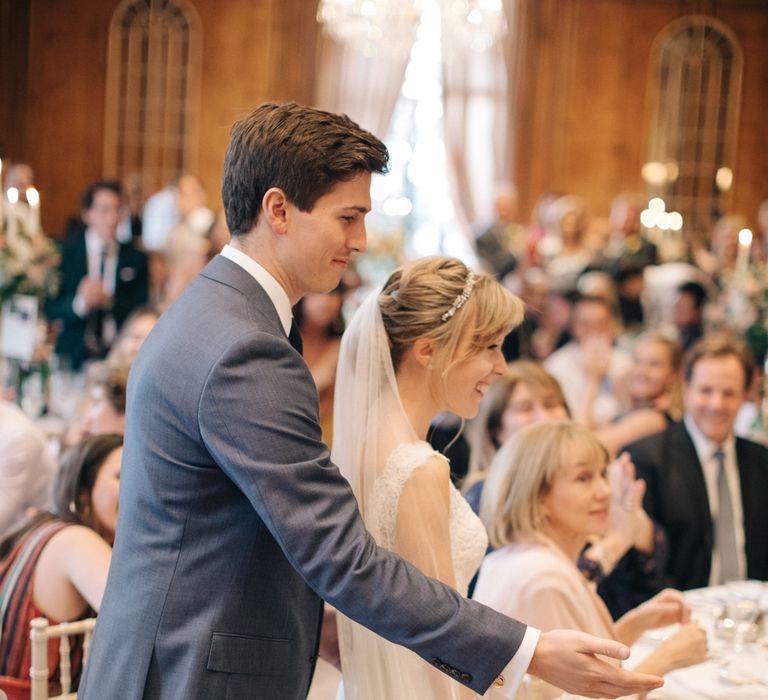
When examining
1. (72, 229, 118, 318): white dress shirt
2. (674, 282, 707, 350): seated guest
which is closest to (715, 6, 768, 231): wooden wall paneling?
(674, 282, 707, 350): seated guest

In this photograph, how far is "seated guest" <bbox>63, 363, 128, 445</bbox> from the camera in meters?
3.37

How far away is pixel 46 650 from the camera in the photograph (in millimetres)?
2074

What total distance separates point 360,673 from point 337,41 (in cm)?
1012

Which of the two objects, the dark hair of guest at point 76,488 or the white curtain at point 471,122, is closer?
the dark hair of guest at point 76,488

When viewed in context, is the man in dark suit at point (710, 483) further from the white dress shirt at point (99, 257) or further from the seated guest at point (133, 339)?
the white dress shirt at point (99, 257)

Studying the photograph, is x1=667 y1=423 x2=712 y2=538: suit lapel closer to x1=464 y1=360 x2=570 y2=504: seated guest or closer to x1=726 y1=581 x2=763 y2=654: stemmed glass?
x1=464 y1=360 x2=570 y2=504: seated guest

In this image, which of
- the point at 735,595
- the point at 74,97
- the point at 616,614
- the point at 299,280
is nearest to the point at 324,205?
the point at 299,280

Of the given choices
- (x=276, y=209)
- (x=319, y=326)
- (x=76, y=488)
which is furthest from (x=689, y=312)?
(x=276, y=209)

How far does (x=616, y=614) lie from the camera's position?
3.29 m

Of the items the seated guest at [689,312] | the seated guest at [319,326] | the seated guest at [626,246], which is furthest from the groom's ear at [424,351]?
the seated guest at [626,246]

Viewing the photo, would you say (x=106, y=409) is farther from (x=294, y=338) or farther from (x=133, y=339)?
(x=294, y=338)

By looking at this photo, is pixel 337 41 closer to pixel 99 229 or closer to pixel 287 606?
pixel 99 229

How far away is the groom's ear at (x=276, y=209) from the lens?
58.7 inches

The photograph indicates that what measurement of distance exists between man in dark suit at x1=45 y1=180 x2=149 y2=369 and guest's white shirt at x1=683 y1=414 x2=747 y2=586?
325cm
